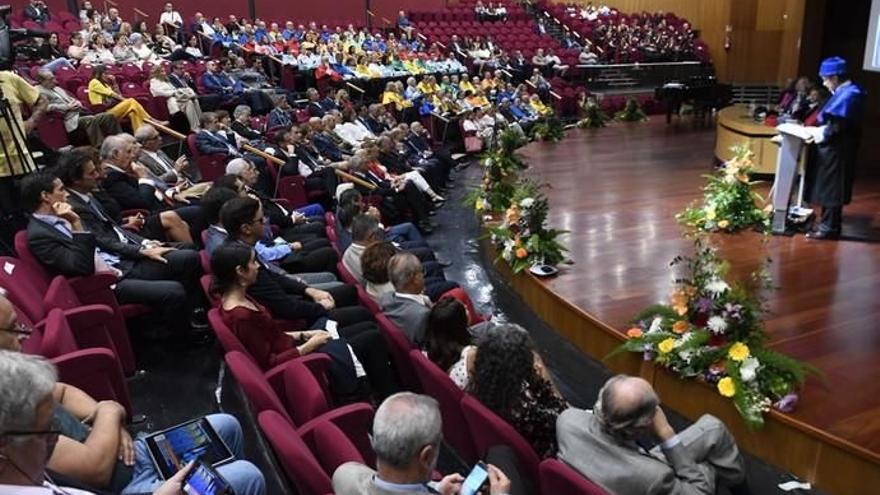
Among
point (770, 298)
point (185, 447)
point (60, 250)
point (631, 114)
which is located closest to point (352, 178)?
point (60, 250)

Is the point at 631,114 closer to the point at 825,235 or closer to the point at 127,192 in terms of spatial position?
the point at 825,235

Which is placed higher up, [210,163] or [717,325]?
[210,163]

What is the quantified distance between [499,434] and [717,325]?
1382 mm

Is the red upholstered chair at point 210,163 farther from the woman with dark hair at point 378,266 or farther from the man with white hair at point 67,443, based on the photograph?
the man with white hair at point 67,443

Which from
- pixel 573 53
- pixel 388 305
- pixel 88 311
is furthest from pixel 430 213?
pixel 573 53

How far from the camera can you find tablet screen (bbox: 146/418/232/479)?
1.66m

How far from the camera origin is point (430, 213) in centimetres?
632

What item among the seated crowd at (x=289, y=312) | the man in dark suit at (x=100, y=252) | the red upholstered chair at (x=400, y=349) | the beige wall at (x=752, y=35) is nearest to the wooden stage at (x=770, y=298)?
the seated crowd at (x=289, y=312)

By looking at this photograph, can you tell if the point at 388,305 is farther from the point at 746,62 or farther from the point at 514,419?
the point at 746,62

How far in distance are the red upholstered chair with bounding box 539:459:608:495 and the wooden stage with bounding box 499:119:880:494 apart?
128cm

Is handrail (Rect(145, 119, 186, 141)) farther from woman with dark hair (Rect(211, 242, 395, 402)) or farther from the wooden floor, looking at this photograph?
woman with dark hair (Rect(211, 242, 395, 402))

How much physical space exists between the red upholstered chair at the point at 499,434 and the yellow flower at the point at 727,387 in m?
1.18

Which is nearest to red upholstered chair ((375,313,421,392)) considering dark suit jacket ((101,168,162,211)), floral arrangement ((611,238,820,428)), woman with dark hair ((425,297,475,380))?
woman with dark hair ((425,297,475,380))

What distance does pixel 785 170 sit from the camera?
4523 millimetres
